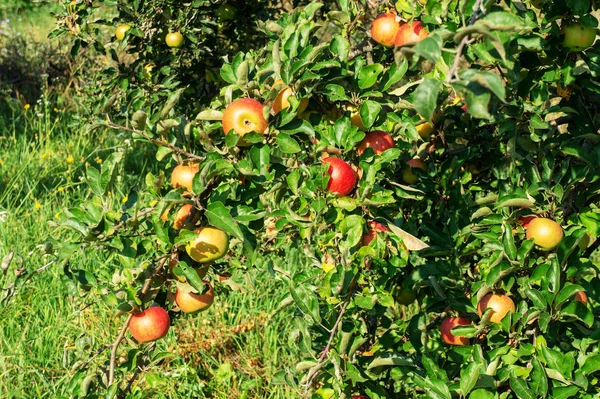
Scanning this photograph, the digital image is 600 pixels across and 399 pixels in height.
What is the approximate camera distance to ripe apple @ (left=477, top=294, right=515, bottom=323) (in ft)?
5.10

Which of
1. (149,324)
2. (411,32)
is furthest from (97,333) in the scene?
(411,32)

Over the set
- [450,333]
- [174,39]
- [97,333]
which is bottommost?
[97,333]

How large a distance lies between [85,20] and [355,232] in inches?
80.1

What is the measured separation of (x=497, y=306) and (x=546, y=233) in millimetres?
190

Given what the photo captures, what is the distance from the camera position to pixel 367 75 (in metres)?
1.47

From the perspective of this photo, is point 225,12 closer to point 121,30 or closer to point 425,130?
point 121,30

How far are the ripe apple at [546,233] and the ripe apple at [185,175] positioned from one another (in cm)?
73

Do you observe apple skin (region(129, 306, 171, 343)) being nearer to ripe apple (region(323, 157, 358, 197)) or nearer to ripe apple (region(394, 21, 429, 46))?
ripe apple (region(323, 157, 358, 197))

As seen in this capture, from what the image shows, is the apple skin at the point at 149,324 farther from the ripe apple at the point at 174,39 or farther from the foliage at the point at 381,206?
the ripe apple at the point at 174,39

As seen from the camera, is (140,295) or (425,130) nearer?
(140,295)

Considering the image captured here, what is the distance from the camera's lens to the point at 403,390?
2.22 m

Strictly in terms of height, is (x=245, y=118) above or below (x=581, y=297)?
above

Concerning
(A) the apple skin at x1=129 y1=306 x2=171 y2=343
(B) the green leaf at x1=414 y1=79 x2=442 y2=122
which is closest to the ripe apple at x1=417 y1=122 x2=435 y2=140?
(A) the apple skin at x1=129 y1=306 x2=171 y2=343

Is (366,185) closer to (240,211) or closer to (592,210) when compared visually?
(240,211)
